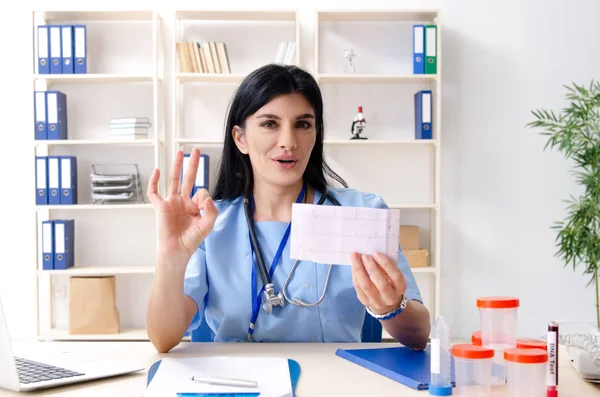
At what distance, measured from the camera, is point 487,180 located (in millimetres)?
4277

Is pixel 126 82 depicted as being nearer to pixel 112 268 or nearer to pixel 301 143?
pixel 112 268

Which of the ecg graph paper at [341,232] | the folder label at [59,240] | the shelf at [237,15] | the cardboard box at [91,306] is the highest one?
the shelf at [237,15]

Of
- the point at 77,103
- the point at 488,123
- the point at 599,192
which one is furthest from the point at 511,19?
the point at 77,103

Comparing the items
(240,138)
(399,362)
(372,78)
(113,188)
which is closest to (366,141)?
(372,78)

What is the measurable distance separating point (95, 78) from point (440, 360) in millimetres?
3288

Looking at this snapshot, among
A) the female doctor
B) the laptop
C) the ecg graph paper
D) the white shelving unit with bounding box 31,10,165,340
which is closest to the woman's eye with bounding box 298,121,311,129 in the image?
the female doctor

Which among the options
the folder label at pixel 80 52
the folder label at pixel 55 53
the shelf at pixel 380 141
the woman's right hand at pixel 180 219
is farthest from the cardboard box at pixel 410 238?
the woman's right hand at pixel 180 219

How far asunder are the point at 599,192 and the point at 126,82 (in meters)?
2.84

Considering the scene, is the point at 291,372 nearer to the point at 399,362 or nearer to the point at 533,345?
the point at 399,362

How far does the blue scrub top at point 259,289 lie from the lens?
1.77 metres

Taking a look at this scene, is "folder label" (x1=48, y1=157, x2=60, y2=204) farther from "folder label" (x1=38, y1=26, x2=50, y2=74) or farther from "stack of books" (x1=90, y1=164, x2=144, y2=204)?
"folder label" (x1=38, y1=26, x2=50, y2=74)

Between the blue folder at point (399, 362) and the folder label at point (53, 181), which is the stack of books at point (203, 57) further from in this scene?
the blue folder at point (399, 362)

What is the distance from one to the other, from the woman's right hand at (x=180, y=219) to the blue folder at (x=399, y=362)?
0.41 m

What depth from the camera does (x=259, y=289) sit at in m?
1.78
